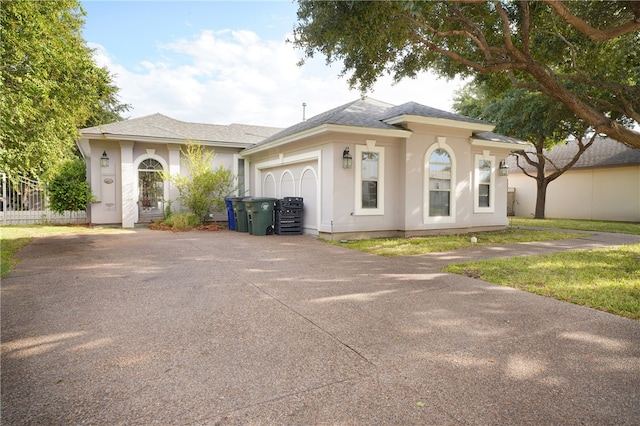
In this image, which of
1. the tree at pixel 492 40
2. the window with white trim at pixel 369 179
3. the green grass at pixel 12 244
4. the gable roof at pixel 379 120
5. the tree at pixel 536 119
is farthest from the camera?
the tree at pixel 536 119

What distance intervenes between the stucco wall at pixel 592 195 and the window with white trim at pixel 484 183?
442 inches

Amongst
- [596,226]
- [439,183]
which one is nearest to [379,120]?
[439,183]

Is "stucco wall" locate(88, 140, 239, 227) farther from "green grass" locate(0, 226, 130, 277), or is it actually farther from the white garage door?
the white garage door

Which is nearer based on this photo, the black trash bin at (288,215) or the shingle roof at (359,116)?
the shingle roof at (359,116)

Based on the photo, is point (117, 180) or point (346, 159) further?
point (117, 180)

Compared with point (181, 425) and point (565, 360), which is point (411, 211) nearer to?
point (565, 360)

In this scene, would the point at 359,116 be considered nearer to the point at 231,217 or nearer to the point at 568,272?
the point at 231,217

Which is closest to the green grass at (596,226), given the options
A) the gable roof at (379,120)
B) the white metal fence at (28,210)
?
the gable roof at (379,120)

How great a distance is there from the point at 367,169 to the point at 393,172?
881 millimetres

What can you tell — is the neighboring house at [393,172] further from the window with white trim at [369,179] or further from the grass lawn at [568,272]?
the grass lawn at [568,272]

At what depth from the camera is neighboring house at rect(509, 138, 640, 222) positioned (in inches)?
710

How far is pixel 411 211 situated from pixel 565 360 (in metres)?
7.83

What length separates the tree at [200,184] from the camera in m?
13.1

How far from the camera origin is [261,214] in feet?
35.8
